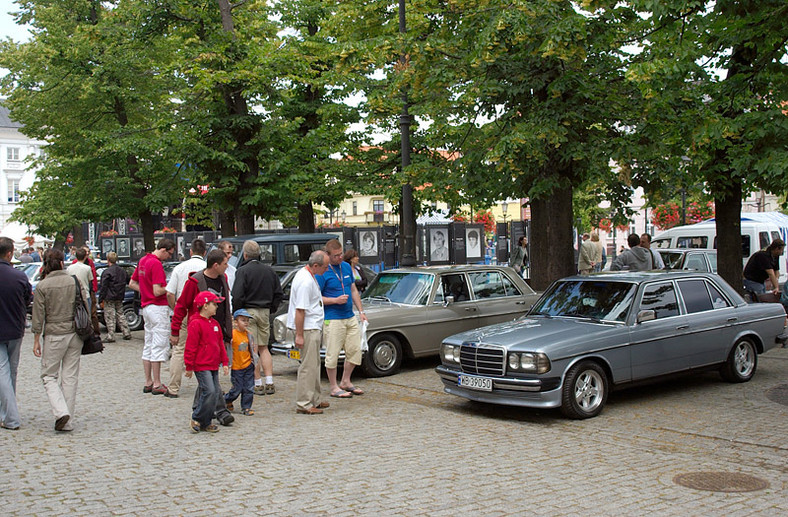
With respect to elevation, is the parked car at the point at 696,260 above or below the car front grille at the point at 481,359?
above

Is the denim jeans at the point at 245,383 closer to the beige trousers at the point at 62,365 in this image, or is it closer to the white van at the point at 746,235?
the beige trousers at the point at 62,365

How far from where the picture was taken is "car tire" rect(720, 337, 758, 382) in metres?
10.4

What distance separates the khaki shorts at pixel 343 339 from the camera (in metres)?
9.97

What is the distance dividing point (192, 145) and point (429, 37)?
1020 centimetres

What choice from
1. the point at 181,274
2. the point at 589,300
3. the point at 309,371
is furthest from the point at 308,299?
the point at 589,300

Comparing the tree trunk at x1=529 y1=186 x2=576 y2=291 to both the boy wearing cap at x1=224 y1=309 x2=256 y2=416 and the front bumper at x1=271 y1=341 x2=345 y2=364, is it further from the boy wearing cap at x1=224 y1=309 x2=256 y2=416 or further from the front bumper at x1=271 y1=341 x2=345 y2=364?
the boy wearing cap at x1=224 y1=309 x2=256 y2=416

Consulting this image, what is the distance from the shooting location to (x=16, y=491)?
6.19 m

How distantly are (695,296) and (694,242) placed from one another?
46.2 ft

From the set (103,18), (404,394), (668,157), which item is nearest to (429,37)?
(668,157)

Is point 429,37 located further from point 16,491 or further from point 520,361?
point 16,491

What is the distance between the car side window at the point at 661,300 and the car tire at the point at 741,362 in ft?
4.07

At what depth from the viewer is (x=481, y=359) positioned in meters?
8.99

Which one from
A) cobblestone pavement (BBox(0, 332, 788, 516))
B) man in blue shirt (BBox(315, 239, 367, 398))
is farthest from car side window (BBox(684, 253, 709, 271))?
man in blue shirt (BBox(315, 239, 367, 398))

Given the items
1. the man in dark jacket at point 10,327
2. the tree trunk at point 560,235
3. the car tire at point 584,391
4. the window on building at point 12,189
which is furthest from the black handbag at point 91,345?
the window on building at point 12,189
